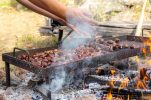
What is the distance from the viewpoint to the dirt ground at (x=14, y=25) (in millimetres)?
9930

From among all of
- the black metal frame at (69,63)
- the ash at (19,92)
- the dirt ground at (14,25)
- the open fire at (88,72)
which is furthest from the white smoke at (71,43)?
the dirt ground at (14,25)

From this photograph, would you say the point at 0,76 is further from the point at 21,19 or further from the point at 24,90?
the point at 21,19

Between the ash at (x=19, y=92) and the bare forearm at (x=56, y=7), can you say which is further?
the ash at (x=19, y=92)

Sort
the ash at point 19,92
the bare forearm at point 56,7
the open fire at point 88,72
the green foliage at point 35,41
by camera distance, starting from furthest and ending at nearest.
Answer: the green foliage at point 35,41, the ash at point 19,92, the open fire at point 88,72, the bare forearm at point 56,7

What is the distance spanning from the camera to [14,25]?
12203 mm

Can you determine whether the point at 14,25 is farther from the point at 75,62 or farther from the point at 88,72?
the point at 75,62

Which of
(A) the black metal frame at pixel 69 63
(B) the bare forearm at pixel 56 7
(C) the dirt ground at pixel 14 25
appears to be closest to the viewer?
(B) the bare forearm at pixel 56 7

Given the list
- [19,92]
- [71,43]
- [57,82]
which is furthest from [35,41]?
[19,92]

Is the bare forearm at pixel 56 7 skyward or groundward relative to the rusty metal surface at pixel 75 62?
skyward

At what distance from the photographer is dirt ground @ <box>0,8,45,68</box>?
9.93 m

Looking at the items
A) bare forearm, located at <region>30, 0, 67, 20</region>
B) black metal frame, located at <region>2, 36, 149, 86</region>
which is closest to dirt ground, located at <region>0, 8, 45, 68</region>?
black metal frame, located at <region>2, 36, 149, 86</region>

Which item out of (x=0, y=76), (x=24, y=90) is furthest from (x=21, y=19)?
(x=24, y=90)

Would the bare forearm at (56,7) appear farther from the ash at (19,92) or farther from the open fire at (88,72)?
the ash at (19,92)

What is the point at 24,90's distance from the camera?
595 centimetres
